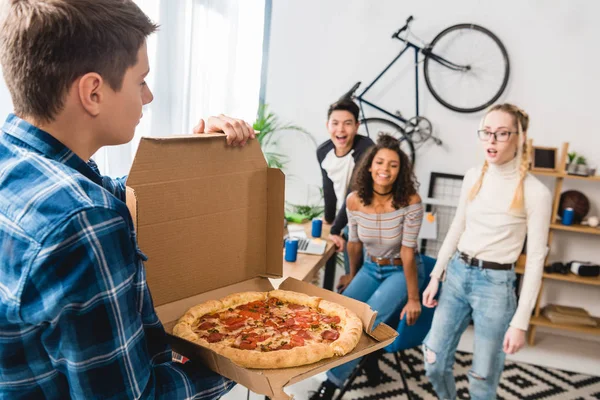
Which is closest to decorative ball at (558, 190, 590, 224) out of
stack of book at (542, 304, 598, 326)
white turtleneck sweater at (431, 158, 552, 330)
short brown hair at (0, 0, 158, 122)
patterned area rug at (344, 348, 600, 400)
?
stack of book at (542, 304, 598, 326)

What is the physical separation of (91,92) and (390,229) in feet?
7.19

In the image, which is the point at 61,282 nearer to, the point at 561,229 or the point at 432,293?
the point at 432,293

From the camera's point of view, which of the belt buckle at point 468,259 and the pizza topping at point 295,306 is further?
the belt buckle at point 468,259

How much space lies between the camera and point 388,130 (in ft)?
14.7

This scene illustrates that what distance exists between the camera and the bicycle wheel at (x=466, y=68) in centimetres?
414

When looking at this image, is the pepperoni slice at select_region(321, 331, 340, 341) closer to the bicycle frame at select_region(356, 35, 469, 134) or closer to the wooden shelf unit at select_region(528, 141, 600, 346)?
the wooden shelf unit at select_region(528, 141, 600, 346)

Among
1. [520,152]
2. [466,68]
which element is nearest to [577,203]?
[466,68]

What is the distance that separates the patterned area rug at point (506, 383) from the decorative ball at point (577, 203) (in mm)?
1150

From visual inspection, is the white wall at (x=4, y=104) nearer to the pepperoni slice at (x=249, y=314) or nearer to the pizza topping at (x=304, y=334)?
the pepperoni slice at (x=249, y=314)

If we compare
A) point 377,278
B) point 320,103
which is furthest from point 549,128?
point 377,278

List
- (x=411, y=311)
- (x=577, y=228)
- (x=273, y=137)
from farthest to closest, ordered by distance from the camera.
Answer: (x=273, y=137) → (x=577, y=228) → (x=411, y=311)

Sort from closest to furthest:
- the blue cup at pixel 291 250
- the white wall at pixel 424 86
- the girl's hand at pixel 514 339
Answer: the girl's hand at pixel 514 339 → the blue cup at pixel 291 250 → the white wall at pixel 424 86

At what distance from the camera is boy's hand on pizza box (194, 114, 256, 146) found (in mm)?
1177

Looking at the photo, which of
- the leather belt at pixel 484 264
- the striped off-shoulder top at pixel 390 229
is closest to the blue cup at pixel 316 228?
the striped off-shoulder top at pixel 390 229
